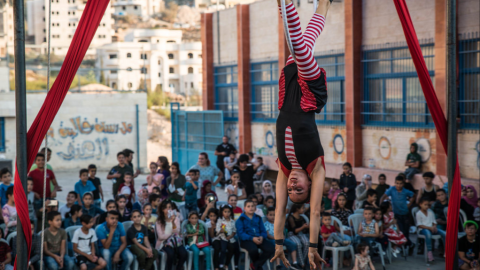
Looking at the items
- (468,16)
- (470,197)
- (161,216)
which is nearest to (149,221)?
(161,216)

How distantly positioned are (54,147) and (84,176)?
9984mm

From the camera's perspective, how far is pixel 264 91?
15.8 m

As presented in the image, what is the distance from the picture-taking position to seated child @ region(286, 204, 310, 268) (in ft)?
25.8

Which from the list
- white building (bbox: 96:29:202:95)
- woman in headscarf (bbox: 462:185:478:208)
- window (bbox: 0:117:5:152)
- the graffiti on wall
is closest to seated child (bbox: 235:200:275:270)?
woman in headscarf (bbox: 462:185:478:208)

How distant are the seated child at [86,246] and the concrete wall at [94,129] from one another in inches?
455

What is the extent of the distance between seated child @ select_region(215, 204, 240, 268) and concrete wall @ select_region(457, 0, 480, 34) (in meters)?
5.95

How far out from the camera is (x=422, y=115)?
11.5 metres

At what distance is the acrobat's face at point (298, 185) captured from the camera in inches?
157

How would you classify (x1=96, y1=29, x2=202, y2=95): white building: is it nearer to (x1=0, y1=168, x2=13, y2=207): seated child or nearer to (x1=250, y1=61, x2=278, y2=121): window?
(x1=250, y1=61, x2=278, y2=121): window

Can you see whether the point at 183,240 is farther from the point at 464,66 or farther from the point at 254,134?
the point at 254,134

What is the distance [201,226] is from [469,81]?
6.07 m

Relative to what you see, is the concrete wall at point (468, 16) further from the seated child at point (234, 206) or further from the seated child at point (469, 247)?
the seated child at point (234, 206)

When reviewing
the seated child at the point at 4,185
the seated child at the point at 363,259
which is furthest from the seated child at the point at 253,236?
the seated child at the point at 4,185

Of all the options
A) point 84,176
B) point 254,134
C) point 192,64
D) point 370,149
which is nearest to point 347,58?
point 370,149
